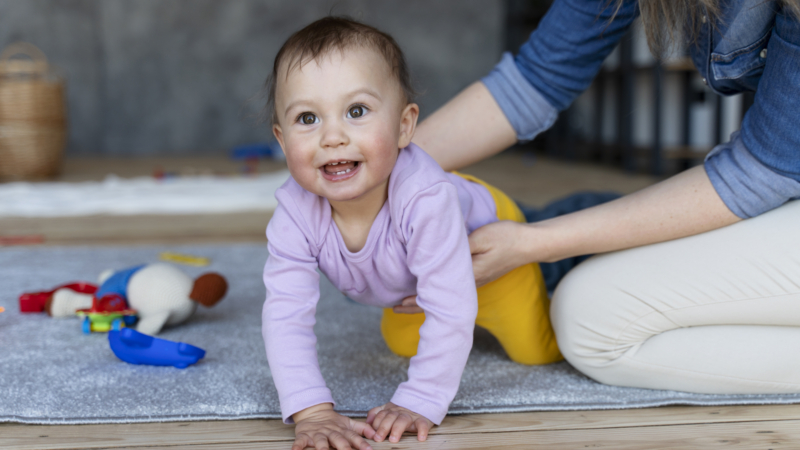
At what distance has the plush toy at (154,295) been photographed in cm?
111

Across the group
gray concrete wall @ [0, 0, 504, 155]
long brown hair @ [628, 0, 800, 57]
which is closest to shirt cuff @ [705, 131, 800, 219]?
long brown hair @ [628, 0, 800, 57]

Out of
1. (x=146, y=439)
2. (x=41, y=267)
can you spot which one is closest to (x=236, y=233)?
(x=41, y=267)

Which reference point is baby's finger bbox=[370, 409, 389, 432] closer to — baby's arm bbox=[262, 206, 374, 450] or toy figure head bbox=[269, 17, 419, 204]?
baby's arm bbox=[262, 206, 374, 450]

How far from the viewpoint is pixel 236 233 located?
199 cm

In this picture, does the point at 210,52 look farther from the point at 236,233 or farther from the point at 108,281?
the point at 108,281

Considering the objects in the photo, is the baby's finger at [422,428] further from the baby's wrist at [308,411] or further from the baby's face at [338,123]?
the baby's face at [338,123]

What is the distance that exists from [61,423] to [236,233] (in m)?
1.23

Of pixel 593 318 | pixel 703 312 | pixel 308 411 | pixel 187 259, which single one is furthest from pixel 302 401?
pixel 187 259

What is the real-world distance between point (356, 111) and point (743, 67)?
1.61 feet

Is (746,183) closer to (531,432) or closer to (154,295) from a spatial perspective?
(531,432)

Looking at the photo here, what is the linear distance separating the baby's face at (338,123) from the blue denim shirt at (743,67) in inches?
16.1

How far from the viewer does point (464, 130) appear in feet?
3.61

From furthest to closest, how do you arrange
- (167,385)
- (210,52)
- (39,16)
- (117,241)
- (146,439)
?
1. (210,52)
2. (39,16)
3. (117,241)
4. (167,385)
5. (146,439)

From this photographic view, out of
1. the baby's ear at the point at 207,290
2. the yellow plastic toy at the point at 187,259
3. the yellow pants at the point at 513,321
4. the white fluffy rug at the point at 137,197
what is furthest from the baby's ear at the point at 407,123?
the white fluffy rug at the point at 137,197
